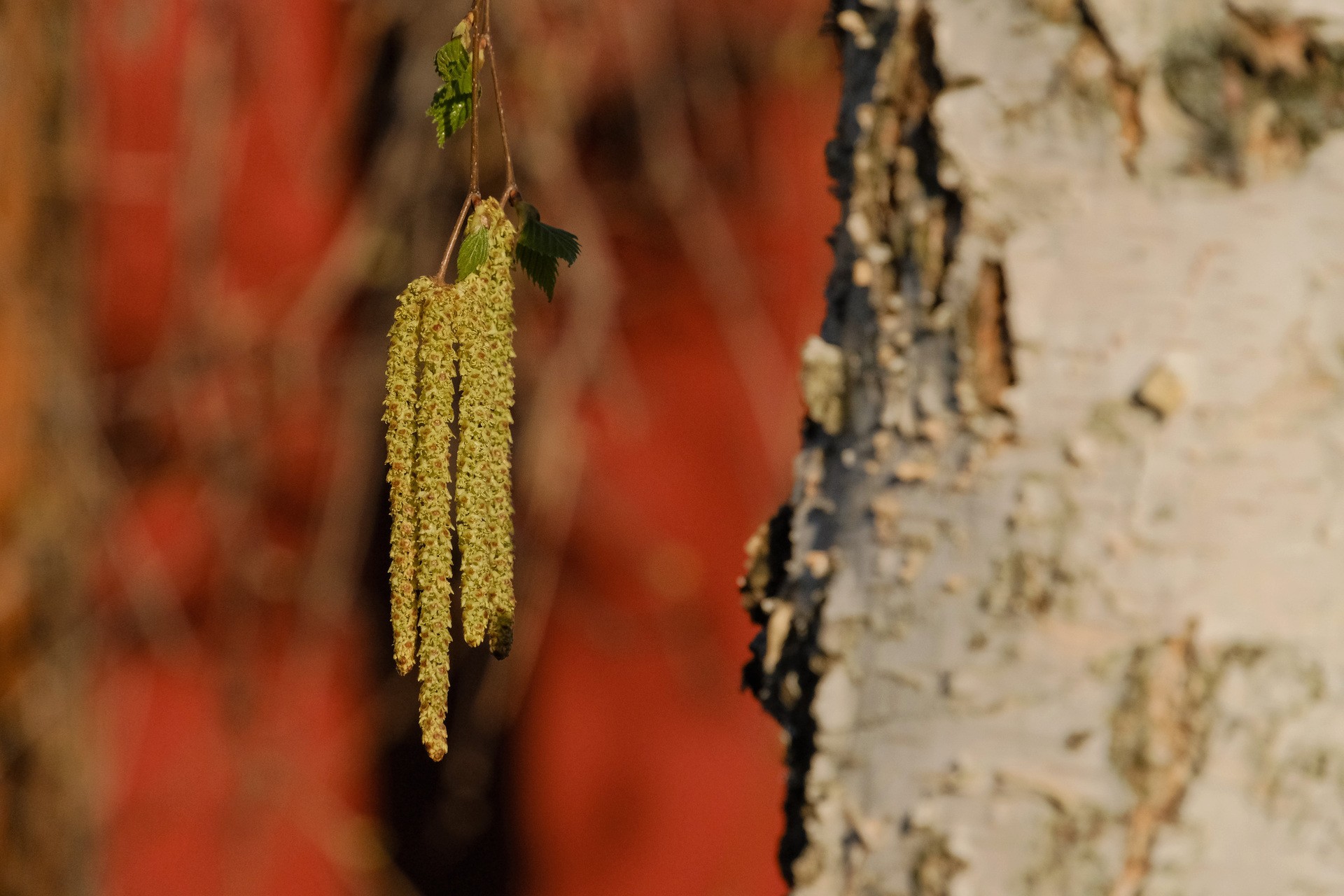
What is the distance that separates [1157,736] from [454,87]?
0.46 m

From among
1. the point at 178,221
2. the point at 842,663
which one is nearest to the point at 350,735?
the point at 178,221

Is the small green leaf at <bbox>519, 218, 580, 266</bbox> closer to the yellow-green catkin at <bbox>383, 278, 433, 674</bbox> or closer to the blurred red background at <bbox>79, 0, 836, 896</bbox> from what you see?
the yellow-green catkin at <bbox>383, 278, 433, 674</bbox>

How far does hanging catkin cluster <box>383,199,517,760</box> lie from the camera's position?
0.64m

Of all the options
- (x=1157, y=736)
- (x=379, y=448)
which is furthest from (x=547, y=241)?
(x=379, y=448)

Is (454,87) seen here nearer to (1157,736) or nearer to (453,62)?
(453,62)

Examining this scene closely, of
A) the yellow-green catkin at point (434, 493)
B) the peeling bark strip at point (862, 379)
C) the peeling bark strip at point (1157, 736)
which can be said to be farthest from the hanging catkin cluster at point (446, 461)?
the peeling bark strip at point (1157, 736)

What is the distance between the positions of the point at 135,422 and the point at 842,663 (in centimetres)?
141

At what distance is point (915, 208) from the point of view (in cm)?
62

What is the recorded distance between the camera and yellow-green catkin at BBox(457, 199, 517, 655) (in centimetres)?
63

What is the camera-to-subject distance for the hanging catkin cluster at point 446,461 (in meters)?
0.64

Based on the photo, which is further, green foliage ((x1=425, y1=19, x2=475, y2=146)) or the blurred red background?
the blurred red background

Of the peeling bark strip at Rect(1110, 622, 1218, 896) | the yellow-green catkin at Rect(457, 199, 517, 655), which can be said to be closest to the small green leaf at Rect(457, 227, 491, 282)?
the yellow-green catkin at Rect(457, 199, 517, 655)

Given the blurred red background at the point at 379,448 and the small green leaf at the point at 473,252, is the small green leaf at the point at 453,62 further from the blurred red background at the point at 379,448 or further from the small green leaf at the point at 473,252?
the blurred red background at the point at 379,448

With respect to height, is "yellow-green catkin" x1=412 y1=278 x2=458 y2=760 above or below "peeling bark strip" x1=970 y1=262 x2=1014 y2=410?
below
